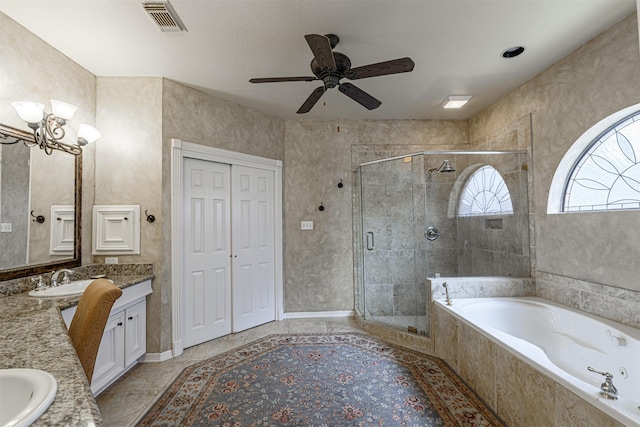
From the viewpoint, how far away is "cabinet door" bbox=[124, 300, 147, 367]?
Result: 7.52ft

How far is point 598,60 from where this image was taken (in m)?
2.06

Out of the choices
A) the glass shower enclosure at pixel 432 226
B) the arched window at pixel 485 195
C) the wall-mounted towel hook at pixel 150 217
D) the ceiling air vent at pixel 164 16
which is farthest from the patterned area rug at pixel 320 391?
the ceiling air vent at pixel 164 16

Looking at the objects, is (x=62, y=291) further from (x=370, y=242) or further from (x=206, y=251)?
(x=370, y=242)

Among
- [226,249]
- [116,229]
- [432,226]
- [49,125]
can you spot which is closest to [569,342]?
[432,226]

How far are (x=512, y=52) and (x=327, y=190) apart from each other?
7.69 feet

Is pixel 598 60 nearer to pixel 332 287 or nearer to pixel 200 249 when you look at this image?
pixel 332 287

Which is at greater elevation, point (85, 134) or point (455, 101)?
point (455, 101)

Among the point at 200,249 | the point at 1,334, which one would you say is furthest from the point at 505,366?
the point at 200,249

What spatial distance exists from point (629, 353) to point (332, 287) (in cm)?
268

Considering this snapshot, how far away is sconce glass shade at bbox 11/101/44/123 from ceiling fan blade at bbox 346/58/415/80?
2.12 metres

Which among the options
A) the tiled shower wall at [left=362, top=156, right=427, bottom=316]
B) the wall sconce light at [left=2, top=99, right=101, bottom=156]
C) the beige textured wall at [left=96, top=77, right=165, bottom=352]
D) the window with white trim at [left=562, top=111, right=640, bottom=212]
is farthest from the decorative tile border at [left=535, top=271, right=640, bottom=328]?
the wall sconce light at [left=2, top=99, right=101, bottom=156]

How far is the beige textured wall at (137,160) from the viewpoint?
8.55 ft

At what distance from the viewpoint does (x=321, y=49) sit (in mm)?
1628

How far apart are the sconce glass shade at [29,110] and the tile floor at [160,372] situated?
2.02 metres
